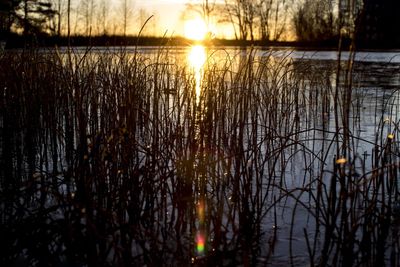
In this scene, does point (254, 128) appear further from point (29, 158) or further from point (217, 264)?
point (29, 158)

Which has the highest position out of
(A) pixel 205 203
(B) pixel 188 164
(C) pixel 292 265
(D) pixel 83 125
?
(D) pixel 83 125

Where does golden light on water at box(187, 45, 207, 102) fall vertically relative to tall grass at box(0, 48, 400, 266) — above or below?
above

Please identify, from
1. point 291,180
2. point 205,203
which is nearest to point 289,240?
point 205,203

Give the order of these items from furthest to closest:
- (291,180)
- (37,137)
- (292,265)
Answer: (37,137)
(291,180)
(292,265)

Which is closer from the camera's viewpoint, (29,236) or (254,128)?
(29,236)

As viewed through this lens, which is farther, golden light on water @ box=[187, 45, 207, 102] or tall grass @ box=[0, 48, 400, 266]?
golden light on water @ box=[187, 45, 207, 102]

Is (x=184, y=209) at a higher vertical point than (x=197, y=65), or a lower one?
lower

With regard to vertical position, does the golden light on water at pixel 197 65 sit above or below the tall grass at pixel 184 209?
above

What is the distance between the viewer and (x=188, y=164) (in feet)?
6.61

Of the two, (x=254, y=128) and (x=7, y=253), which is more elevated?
(x=254, y=128)

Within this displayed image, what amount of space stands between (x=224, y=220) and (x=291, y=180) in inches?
29.4

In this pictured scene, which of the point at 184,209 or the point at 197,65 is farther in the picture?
the point at 197,65

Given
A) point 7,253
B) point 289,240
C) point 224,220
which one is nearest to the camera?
point 7,253

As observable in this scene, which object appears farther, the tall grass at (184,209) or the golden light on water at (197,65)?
the golden light on water at (197,65)
